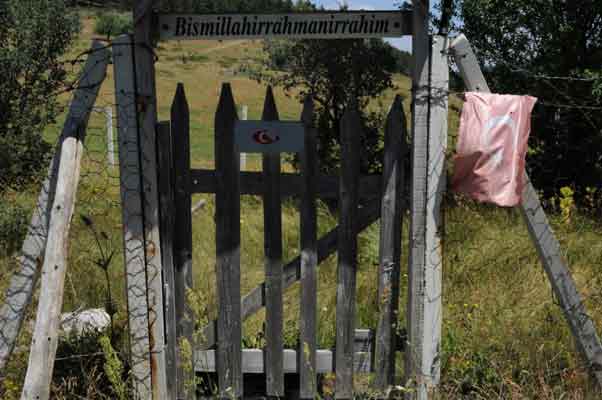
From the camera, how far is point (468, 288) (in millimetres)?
4988

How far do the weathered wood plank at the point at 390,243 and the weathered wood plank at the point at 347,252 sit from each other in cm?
15

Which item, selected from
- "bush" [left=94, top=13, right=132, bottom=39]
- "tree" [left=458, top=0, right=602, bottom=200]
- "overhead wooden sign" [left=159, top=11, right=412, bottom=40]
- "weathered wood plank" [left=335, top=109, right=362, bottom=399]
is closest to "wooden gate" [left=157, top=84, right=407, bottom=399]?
"weathered wood plank" [left=335, top=109, right=362, bottom=399]

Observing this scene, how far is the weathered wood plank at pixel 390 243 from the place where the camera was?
3.27m

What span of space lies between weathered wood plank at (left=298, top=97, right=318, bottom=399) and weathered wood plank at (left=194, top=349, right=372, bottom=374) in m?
0.05

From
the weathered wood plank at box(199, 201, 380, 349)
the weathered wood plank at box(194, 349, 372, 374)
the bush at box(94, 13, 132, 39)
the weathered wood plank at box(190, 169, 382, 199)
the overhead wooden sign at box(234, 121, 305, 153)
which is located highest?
the bush at box(94, 13, 132, 39)

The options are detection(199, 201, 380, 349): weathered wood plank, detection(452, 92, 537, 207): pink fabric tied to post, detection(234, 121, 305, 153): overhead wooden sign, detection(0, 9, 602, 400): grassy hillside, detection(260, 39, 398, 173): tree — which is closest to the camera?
detection(452, 92, 537, 207): pink fabric tied to post

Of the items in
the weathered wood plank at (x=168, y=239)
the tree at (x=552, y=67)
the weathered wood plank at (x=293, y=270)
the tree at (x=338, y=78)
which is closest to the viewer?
the weathered wood plank at (x=168, y=239)

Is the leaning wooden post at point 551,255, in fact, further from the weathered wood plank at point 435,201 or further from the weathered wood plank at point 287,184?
the weathered wood plank at point 287,184

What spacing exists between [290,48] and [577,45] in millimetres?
3626

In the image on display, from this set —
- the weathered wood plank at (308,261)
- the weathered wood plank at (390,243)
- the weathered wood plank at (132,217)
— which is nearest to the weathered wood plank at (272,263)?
the weathered wood plank at (308,261)

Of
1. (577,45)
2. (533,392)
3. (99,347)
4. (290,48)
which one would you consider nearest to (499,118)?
(533,392)

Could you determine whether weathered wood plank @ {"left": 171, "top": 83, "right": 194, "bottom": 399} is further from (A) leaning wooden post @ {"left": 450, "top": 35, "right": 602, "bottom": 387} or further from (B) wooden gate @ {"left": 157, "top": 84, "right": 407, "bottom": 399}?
(A) leaning wooden post @ {"left": 450, "top": 35, "right": 602, "bottom": 387}

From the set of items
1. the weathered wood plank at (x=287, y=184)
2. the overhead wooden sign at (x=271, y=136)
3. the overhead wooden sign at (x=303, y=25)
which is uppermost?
the overhead wooden sign at (x=303, y=25)

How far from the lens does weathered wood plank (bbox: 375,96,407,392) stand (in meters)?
3.27
